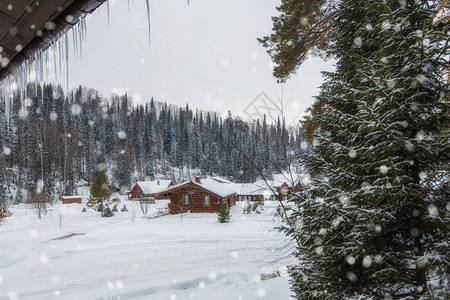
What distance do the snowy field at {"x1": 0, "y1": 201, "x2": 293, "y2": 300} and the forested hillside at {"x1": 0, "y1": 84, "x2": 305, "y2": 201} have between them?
870 inches

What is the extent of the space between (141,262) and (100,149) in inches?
2251

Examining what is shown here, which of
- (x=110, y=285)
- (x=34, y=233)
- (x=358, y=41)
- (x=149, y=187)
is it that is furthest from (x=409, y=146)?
(x=149, y=187)

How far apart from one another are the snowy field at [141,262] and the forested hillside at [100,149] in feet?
72.5

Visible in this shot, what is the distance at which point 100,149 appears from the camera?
62438 mm

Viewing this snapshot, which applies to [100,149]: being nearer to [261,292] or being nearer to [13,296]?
[13,296]

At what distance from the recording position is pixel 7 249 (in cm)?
1522

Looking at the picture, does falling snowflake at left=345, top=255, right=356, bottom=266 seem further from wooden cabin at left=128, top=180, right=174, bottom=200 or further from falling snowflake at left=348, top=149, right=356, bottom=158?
wooden cabin at left=128, top=180, right=174, bottom=200

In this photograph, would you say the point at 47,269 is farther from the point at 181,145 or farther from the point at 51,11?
the point at 181,145

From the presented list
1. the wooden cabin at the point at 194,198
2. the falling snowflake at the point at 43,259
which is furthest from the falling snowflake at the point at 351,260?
the wooden cabin at the point at 194,198

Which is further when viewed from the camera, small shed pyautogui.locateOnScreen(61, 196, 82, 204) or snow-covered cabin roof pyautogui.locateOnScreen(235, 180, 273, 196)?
small shed pyautogui.locateOnScreen(61, 196, 82, 204)

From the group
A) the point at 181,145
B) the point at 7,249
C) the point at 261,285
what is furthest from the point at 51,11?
the point at 181,145

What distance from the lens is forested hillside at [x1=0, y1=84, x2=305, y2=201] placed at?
46.1m

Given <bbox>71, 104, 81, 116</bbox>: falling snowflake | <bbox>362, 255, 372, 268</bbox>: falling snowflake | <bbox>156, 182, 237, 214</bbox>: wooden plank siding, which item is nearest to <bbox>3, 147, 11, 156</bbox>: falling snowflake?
<bbox>71, 104, 81, 116</bbox>: falling snowflake

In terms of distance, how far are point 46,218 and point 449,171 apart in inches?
1360
